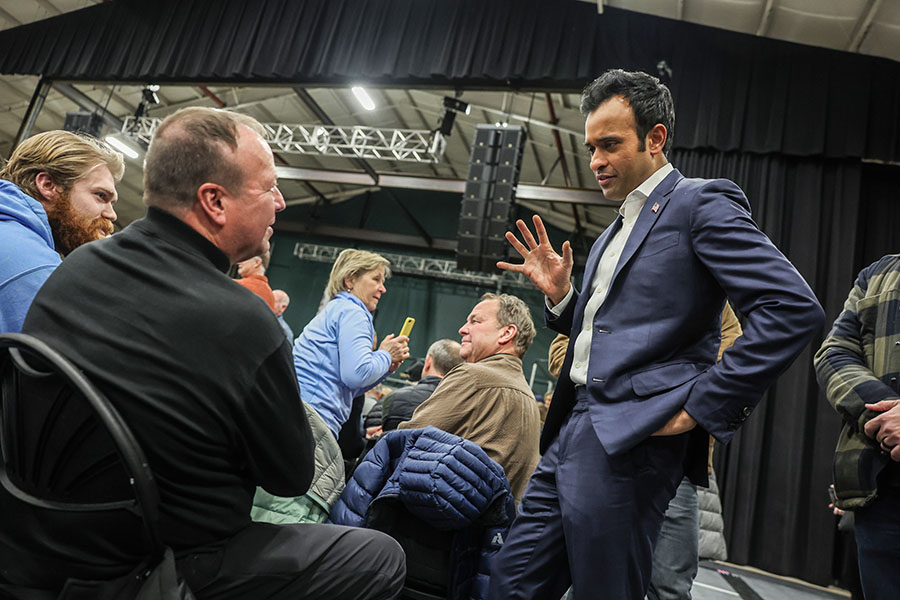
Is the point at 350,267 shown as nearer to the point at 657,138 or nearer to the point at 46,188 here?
the point at 46,188

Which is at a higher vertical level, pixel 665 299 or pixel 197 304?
pixel 665 299

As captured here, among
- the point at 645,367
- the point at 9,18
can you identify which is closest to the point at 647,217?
the point at 645,367

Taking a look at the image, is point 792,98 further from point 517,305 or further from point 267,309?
point 267,309

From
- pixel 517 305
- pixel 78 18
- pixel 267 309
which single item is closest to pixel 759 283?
pixel 267 309

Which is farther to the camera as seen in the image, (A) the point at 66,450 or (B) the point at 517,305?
(B) the point at 517,305

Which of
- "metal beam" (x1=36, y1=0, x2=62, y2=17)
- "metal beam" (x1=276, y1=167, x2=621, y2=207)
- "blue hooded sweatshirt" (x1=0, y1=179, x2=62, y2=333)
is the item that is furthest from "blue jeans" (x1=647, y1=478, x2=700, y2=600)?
"metal beam" (x1=36, y1=0, x2=62, y2=17)

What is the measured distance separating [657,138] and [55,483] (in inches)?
49.6

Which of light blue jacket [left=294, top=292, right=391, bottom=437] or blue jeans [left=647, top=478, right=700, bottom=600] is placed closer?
blue jeans [left=647, top=478, right=700, bottom=600]

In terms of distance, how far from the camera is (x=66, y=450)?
2.50 ft

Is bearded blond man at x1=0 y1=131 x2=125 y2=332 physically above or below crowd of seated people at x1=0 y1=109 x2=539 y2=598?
above

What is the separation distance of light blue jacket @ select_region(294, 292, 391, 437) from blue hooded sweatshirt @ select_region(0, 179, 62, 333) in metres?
1.15

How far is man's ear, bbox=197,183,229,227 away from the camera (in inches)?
37.4

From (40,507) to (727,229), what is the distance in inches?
44.8

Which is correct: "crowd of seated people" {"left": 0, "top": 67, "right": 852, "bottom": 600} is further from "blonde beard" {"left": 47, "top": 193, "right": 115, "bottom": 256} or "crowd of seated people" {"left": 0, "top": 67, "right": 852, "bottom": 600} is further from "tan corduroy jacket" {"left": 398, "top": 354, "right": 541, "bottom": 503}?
"tan corduroy jacket" {"left": 398, "top": 354, "right": 541, "bottom": 503}
